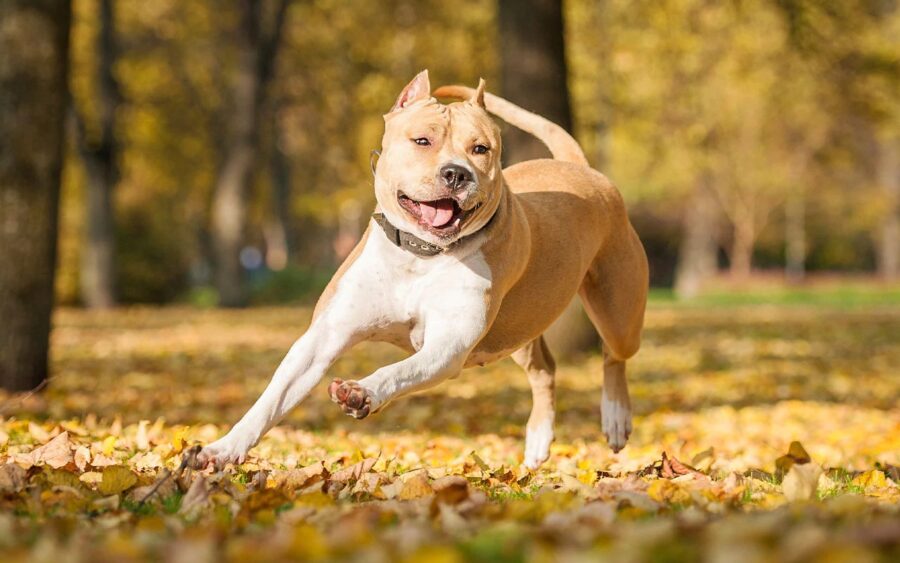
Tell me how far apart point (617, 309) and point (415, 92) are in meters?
1.66

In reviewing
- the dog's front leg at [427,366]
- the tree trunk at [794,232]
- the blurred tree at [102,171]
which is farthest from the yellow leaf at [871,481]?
the tree trunk at [794,232]

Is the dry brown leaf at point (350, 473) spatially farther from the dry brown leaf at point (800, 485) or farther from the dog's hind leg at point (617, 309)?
the dog's hind leg at point (617, 309)

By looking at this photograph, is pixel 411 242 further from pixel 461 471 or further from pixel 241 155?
A: pixel 241 155

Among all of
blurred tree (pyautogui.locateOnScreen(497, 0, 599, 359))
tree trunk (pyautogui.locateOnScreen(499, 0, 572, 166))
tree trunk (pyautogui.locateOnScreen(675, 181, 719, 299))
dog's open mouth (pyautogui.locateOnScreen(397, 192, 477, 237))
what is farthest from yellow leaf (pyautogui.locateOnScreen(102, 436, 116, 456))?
tree trunk (pyautogui.locateOnScreen(675, 181, 719, 299))

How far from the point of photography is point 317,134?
31.6 m

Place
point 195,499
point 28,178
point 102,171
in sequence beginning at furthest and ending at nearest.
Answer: point 102,171 → point 28,178 → point 195,499

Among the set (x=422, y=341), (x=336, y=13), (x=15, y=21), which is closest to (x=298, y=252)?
(x=336, y=13)

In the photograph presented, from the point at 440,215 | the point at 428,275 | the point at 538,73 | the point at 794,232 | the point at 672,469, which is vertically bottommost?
the point at 794,232

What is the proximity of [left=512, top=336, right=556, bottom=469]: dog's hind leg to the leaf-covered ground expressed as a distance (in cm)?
20

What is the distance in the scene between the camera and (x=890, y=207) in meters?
38.8

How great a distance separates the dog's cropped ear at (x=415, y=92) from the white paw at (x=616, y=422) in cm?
206

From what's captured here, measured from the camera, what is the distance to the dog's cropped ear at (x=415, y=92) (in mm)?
4469

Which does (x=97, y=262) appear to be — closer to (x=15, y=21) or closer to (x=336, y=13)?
(x=336, y=13)

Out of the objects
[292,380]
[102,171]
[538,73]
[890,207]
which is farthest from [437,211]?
[890,207]
